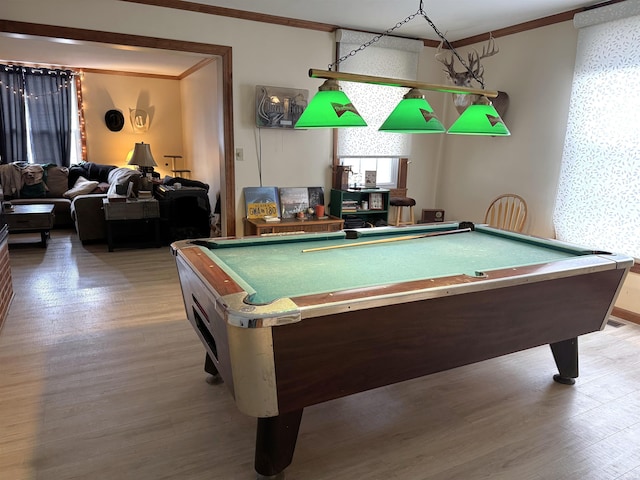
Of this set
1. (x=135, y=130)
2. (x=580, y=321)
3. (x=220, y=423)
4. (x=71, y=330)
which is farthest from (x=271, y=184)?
(x=135, y=130)

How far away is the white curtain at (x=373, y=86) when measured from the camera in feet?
15.3

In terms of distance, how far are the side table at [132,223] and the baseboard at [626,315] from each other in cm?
498

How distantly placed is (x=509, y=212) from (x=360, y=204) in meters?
1.56

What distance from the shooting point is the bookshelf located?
4.81m

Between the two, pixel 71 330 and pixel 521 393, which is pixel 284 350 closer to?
pixel 521 393

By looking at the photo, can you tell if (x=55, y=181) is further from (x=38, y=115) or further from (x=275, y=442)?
(x=275, y=442)

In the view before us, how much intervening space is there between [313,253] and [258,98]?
8.12ft

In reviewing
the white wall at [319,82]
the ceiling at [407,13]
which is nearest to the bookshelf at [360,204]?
the white wall at [319,82]

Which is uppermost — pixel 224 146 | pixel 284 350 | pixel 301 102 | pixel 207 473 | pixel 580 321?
pixel 301 102

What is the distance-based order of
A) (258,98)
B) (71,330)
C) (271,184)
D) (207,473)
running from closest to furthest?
(207,473) → (71,330) → (258,98) → (271,184)

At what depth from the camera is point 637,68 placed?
3.41m

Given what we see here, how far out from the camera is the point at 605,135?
3658 millimetres

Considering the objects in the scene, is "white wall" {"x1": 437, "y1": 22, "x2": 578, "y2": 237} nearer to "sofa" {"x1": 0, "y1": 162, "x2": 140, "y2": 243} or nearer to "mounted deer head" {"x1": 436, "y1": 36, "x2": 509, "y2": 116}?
"mounted deer head" {"x1": 436, "y1": 36, "x2": 509, "y2": 116}

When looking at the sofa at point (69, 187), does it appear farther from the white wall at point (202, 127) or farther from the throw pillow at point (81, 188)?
the white wall at point (202, 127)
